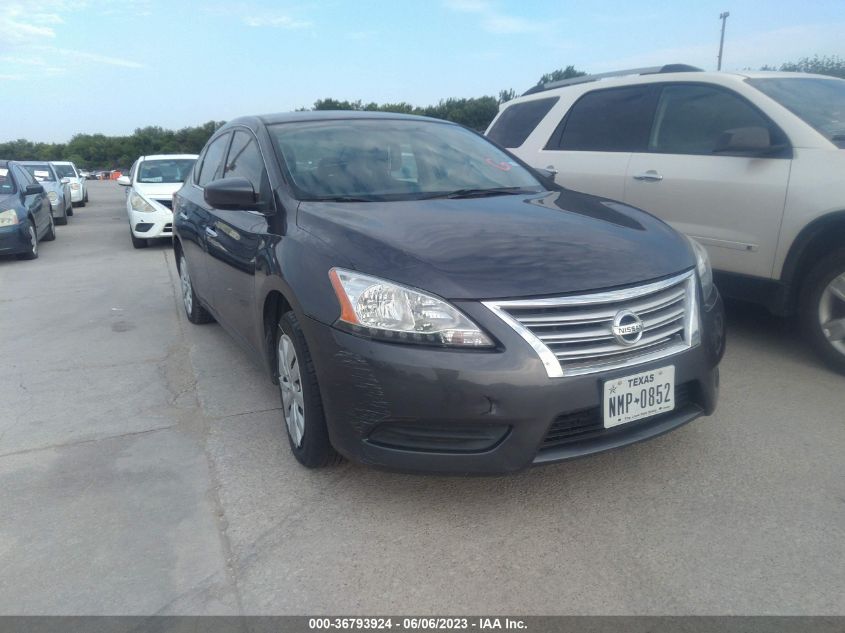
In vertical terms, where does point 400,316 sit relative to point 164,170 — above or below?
above

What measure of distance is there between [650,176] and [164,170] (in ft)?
31.4

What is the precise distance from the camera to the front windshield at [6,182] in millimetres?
10712

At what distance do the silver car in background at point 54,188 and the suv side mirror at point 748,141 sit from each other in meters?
13.6

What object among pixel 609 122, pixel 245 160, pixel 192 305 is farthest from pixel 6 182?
pixel 609 122

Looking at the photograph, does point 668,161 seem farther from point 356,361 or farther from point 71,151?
point 71,151

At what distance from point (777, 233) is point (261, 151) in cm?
311

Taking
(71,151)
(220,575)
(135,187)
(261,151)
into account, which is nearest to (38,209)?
(135,187)

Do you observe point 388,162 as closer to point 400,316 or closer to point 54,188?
point 400,316

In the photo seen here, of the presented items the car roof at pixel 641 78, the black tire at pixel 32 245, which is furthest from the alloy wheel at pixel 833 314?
the black tire at pixel 32 245

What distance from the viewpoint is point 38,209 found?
451 inches

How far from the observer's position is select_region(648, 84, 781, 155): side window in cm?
479

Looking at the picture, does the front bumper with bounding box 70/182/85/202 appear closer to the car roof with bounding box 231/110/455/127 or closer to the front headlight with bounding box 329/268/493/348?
the car roof with bounding box 231/110/455/127

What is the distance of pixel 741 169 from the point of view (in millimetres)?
4609

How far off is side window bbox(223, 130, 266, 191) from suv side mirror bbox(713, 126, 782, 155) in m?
2.86
